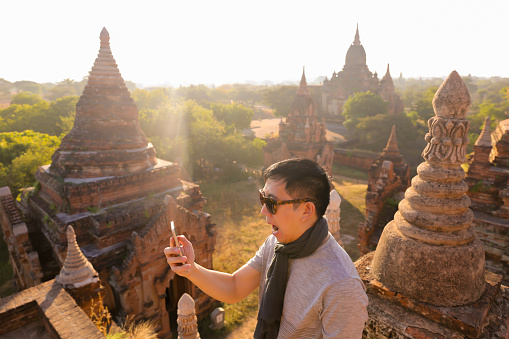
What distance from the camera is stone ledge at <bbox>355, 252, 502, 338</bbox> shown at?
2623mm

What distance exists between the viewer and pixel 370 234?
10.6 m

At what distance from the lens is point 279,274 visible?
2188 millimetres

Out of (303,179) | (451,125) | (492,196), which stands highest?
(451,125)

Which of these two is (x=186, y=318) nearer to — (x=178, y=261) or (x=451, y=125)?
(x=178, y=261)

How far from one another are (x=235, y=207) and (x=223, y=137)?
849 centimetres

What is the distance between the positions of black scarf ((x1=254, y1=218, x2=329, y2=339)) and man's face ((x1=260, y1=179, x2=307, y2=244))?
51mm

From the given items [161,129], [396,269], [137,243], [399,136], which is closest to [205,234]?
[137,243]

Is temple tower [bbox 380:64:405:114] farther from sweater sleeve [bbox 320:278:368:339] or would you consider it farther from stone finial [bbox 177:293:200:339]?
sweater sleeve [bbox 320:278:368:339]

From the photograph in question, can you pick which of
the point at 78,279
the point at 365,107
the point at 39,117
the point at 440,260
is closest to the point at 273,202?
the point at 440,260

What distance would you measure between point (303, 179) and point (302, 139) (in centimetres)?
2188

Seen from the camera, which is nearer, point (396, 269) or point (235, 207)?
point (396, 269)

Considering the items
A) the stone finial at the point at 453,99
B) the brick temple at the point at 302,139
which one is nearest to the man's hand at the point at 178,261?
the stone finial at the point at 453,99

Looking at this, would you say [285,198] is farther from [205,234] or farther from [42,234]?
[42,234]

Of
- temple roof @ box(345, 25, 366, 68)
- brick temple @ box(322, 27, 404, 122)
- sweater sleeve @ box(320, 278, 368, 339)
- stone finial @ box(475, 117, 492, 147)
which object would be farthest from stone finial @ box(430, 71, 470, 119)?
temple roof @ box(345, 25, 366, 68)
